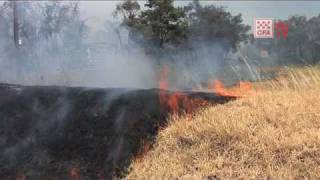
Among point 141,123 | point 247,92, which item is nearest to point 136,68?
point 247,92

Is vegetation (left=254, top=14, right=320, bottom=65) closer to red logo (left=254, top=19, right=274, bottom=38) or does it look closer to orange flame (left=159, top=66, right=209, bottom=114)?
red logo (left=254, top=19, right=274, bottom=38)

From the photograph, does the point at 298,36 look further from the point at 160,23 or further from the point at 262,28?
the point at 262,28

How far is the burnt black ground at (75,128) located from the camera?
22.7 feet

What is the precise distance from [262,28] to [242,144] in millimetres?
8956

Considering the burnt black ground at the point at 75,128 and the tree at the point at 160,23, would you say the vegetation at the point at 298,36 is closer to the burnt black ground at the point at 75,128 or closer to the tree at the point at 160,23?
the tree at the point at 160,23

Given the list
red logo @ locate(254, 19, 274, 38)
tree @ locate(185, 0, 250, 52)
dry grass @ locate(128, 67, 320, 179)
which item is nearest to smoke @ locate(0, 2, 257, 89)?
red logo @ locate(254, 19, 274, 38)

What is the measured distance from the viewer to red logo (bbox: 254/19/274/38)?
14.5m

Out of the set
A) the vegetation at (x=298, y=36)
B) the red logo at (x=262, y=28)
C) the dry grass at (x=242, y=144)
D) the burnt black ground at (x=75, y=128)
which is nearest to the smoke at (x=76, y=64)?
the red logo at (x=262, y=28)

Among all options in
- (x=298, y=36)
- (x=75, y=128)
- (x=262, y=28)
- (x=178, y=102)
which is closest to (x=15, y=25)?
(x=262, y=28)

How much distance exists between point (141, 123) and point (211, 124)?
1.08m

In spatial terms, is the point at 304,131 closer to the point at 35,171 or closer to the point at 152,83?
the point at 35,171

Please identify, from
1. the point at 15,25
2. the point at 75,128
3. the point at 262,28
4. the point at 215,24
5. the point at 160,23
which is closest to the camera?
the point at 75,128

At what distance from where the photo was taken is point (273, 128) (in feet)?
21.9

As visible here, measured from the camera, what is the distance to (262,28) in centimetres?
1478
